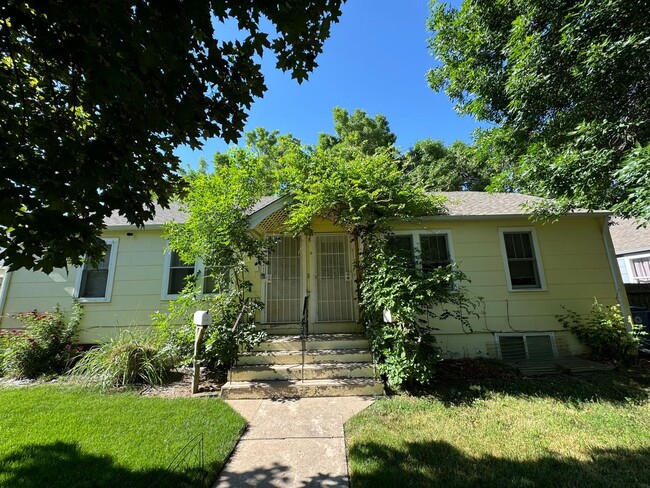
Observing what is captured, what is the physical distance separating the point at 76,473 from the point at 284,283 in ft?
16.8

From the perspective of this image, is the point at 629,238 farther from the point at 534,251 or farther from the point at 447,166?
the point at 534,251

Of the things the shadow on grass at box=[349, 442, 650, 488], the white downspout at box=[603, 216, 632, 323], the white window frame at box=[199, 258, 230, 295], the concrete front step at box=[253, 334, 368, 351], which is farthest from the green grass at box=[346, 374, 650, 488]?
the white window frame at box=[199, 258, 230, 295]

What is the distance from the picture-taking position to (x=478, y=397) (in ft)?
15.5

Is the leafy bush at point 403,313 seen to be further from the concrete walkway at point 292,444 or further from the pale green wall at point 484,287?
the pale green wall at point 484,287

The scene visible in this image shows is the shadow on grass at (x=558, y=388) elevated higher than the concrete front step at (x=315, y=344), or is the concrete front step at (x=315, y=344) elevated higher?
the concrete front step at (x=315, y=344)

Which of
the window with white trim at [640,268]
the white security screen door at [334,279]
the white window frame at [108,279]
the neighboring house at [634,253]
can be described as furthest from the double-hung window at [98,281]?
the window with white trim at [640,268]

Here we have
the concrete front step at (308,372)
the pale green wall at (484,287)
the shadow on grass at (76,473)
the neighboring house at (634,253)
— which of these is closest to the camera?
the shadow on grass at (76,473)

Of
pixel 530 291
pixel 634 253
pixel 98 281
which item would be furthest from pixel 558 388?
pixel 634 253

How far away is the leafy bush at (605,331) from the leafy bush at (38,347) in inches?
469

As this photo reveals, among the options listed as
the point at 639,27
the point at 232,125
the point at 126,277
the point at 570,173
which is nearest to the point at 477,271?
the point at 570,173

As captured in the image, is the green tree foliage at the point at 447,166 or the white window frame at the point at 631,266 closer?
the white window frame at the point at 631,266

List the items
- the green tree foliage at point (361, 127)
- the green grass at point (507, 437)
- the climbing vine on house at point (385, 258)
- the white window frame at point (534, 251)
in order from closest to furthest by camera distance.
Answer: the green grass at point (507, 437) → the climbing vine on house at point (385, 258) → the white window frame at point (534, 251) → the green tree foliage at point (361, 127)

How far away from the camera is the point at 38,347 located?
623 cm

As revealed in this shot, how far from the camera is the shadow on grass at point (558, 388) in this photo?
4.62m
